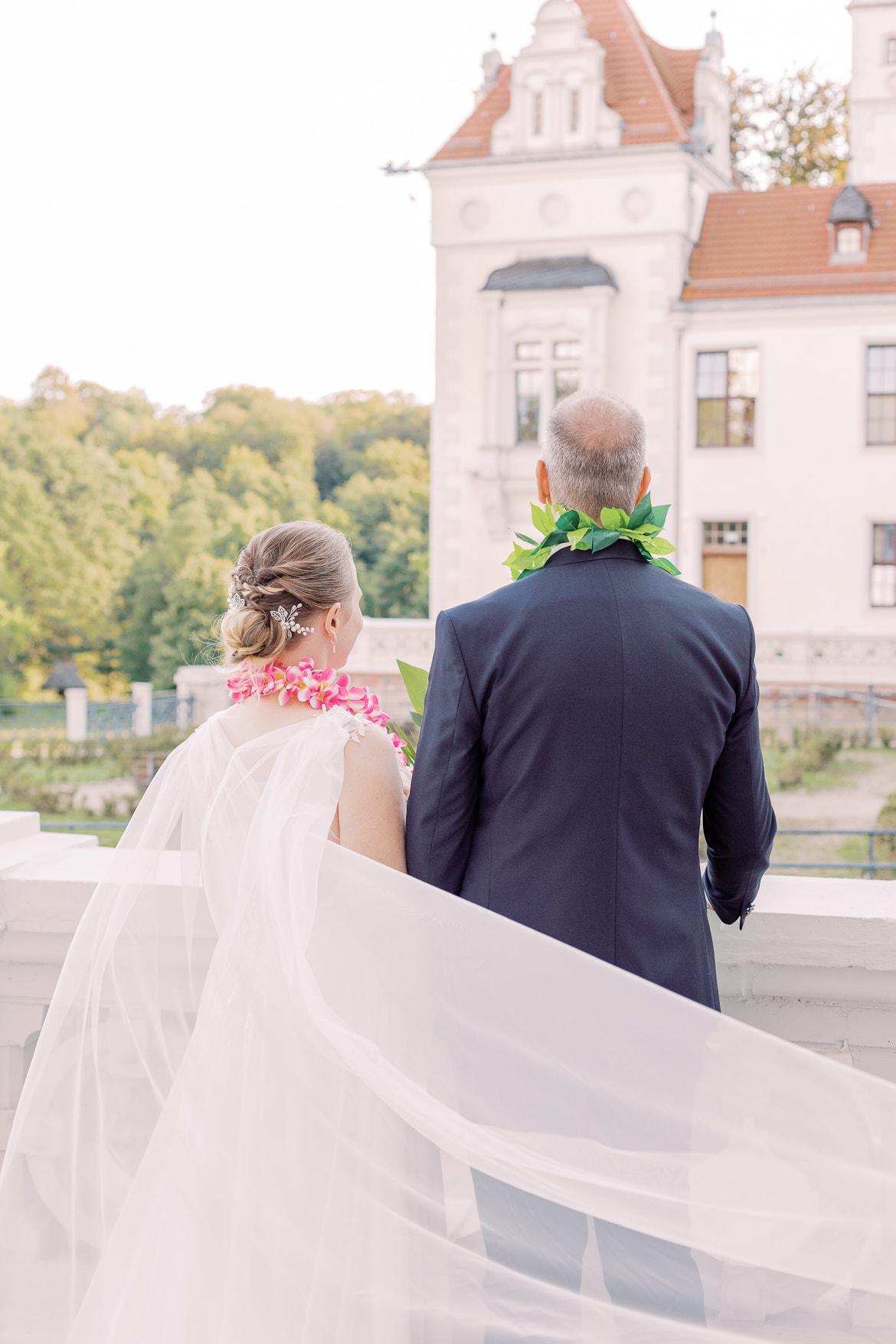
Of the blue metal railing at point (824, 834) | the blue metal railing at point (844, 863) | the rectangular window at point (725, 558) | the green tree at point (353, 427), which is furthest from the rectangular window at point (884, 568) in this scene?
the green tree at point (353, 427)

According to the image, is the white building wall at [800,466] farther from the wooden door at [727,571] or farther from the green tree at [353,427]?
the green tree at [353,427]

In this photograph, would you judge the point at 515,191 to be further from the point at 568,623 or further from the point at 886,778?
the point at 568,623

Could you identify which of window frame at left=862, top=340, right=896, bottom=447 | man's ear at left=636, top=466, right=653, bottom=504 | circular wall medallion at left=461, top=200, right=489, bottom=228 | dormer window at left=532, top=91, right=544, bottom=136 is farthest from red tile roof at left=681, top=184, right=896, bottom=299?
man's ear at left=636, top=466, right=653, bottom=504

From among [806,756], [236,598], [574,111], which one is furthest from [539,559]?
[574,111]

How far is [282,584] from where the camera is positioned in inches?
56.5

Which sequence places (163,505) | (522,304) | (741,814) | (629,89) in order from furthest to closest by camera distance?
(163,505), (629,89), (522,304), (741,814)

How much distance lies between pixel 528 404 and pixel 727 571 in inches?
112

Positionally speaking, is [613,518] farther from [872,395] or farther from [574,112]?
[574,112]

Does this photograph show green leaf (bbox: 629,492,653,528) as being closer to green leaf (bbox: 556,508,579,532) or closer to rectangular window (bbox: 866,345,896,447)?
green leaf (bbox: 556,508,579,532)

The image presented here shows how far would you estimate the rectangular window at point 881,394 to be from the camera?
43.7 feet

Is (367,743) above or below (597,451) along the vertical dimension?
below

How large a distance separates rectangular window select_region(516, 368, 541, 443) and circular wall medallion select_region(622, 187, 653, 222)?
6.38 feet

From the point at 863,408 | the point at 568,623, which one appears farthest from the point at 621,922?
the point at 863,408

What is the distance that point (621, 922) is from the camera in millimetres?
1277
